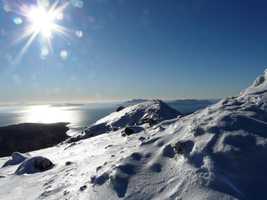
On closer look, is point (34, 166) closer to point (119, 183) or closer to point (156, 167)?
point (119, 183)

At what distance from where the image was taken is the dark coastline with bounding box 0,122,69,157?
248 feet

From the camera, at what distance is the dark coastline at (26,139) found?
248 ft

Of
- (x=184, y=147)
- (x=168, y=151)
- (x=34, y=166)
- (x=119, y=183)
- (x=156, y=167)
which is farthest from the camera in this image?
(x=34, y=166)

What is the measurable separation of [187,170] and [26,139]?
277 feet

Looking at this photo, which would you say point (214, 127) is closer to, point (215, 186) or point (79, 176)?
point (215, 186)

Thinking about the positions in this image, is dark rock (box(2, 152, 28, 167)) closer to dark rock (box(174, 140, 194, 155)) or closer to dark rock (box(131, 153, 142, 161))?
dark rock (box(131, 153, 142, 161))

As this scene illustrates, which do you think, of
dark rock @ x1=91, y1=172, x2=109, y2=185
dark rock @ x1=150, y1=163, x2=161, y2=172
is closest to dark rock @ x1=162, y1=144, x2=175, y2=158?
dark rock @ x1=150, y1=163, x2=161, y2=172

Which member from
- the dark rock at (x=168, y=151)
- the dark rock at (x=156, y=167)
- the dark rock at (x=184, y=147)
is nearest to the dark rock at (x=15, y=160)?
the dark rock at (x=168, y=151)

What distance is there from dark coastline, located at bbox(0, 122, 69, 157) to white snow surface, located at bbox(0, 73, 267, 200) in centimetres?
6702

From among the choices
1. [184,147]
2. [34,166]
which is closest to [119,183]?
[184,147]

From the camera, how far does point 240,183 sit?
27.1 feet

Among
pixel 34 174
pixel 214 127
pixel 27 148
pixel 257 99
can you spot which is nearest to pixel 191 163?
pixel 214 127

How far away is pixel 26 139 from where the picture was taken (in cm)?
8419

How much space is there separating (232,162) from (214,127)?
2667 mm
